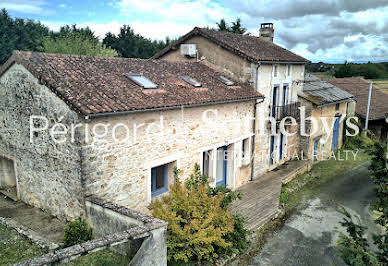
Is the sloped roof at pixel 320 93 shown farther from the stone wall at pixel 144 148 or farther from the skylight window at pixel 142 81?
the skylight window at pixel 142 81

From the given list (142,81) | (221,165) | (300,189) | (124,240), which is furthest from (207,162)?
(124,240)

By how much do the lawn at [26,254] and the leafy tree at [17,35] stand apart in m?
34.7

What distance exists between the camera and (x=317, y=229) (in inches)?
458

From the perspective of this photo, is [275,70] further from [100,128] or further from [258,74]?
[100,128]

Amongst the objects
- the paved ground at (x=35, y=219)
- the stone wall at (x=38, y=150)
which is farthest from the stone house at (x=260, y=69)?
the paved ground at (x=35, y=219)

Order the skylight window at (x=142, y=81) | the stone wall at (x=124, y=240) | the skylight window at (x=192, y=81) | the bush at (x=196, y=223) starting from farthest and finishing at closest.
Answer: the skylight window at (x=192, y=81) → the skylight window at (x=142, y=81) → the bush at (x=196, y=223) → the stone wall at (x=124, y=240)

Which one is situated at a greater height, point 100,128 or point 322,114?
point 100,128

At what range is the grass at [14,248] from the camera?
743 cm

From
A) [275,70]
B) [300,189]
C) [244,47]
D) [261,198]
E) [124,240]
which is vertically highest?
[244,47]

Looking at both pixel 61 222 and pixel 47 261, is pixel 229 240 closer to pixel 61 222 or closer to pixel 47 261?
pixel 61 222

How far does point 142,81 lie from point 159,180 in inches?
135

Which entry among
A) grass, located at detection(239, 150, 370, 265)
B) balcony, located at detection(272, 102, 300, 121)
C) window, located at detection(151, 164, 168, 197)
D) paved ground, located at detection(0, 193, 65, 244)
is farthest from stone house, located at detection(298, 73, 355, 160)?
paved ground, located at detection(0, 193, 65, 244)

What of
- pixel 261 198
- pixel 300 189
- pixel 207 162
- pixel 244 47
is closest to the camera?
pixel 207 162

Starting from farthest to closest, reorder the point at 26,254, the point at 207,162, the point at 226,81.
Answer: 1. the point at 226,81
2. the point at 207,162
3. the point at 26,254
